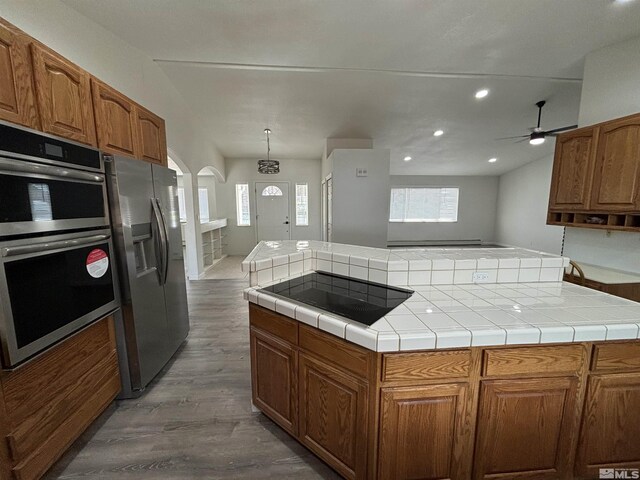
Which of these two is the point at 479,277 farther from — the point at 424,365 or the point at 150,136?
the point at 150,136

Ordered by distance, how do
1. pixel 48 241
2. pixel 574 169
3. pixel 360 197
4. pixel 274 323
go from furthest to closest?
pixel 360 197 → pixel 574 169 → pixel 274 323 → pixel 48 241

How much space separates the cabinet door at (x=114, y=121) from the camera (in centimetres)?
171

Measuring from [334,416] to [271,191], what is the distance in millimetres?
6578

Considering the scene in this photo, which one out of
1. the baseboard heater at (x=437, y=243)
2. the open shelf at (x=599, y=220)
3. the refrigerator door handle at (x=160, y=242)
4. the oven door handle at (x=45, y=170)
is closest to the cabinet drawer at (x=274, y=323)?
the refrigerator door handle at (x=160, y=242)

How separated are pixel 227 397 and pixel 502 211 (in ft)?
31.6

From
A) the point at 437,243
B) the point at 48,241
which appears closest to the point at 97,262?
the point at 48,241

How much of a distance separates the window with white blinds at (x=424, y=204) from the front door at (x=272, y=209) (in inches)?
143

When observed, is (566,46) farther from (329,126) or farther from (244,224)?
(244,224)

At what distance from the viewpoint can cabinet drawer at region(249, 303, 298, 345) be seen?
1.35 metres

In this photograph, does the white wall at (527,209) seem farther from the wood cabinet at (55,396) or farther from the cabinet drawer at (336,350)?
the wood cabinet at (55,396)

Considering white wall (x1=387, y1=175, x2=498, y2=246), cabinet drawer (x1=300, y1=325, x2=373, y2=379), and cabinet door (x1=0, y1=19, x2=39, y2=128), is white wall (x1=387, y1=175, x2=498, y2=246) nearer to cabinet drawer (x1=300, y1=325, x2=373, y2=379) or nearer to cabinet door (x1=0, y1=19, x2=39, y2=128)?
cabinet drawer (x1=300, y1=325, x2=373, y2=379)

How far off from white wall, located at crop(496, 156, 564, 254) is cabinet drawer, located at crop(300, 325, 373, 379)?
8080 mm

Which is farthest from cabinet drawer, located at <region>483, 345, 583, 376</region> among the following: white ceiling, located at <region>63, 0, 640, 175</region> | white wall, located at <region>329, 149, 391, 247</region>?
white wall, located at <region>329, 149, 391, 247</region>

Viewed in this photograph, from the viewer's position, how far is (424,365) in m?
1.06
